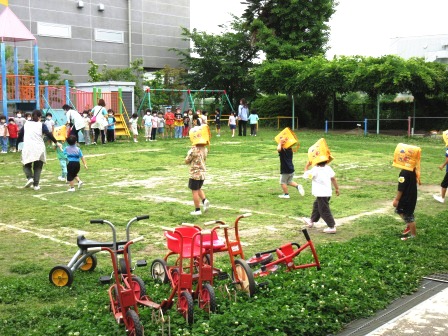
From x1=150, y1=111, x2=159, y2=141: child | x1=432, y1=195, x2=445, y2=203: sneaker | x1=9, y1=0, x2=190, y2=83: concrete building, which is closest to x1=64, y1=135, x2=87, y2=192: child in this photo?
x1=432, y1=195, x2=445, y2=203: sneaker

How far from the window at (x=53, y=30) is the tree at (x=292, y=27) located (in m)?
12.5

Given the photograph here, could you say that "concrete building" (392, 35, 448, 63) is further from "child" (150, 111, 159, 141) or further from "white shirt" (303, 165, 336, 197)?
"white shirt" (303, 165, 336, 197)

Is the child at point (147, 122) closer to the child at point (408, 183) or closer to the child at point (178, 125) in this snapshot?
the child at point (178, 125)

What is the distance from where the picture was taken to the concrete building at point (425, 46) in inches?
2178

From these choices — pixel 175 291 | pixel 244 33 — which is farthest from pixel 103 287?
pixel 244 33

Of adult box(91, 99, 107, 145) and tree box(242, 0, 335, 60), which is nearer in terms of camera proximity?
adult box(91, 99, 107, 145)

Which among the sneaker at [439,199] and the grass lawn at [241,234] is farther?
the sneaker at [439,199]

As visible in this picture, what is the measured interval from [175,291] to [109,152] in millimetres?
17303

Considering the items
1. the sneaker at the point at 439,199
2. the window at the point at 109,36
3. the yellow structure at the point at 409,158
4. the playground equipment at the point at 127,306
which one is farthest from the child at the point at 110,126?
the playground equipment at the point at 127,306

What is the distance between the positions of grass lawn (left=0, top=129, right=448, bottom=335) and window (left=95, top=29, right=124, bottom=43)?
77.2ft

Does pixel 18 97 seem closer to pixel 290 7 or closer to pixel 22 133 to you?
pixel 22 133

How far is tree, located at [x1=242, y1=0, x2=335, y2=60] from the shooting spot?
1561 inches

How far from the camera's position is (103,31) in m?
41.0

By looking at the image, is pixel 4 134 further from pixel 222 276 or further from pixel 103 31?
pixel 103 31
